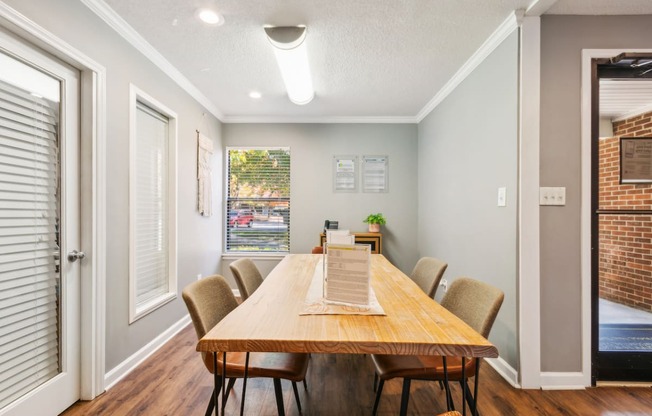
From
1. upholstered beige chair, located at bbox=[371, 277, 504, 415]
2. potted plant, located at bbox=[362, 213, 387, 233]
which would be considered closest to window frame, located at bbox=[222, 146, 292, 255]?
potted plant, located at bbox=[362, 213, 387, 233]

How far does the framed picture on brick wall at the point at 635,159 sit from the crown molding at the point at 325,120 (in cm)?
252

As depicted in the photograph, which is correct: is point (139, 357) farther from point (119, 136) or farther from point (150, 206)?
point (119, 136)

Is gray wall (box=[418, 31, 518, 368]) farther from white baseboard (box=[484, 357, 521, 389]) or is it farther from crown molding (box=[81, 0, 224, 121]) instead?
crown molding (box=[81, 0, 224, 121])

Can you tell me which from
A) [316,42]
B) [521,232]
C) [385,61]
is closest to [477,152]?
[521,232]

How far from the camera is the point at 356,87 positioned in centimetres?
325

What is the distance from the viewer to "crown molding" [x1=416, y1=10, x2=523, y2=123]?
2.06 meters

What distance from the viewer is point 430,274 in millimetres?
2070

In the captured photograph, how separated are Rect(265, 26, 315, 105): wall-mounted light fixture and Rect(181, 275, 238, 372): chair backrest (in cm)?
171

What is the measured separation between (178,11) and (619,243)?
3.37 meters

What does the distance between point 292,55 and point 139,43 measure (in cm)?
118

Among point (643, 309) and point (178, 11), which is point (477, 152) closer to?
point (643, 309)

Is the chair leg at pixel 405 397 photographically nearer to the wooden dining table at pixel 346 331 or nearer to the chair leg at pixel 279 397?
the wooden dining table at pixel 346 331

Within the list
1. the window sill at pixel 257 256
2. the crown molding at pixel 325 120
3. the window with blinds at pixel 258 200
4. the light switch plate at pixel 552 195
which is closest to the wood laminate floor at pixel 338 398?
the light switch plate at pixel 552 195

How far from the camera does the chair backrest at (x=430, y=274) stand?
1.97m
